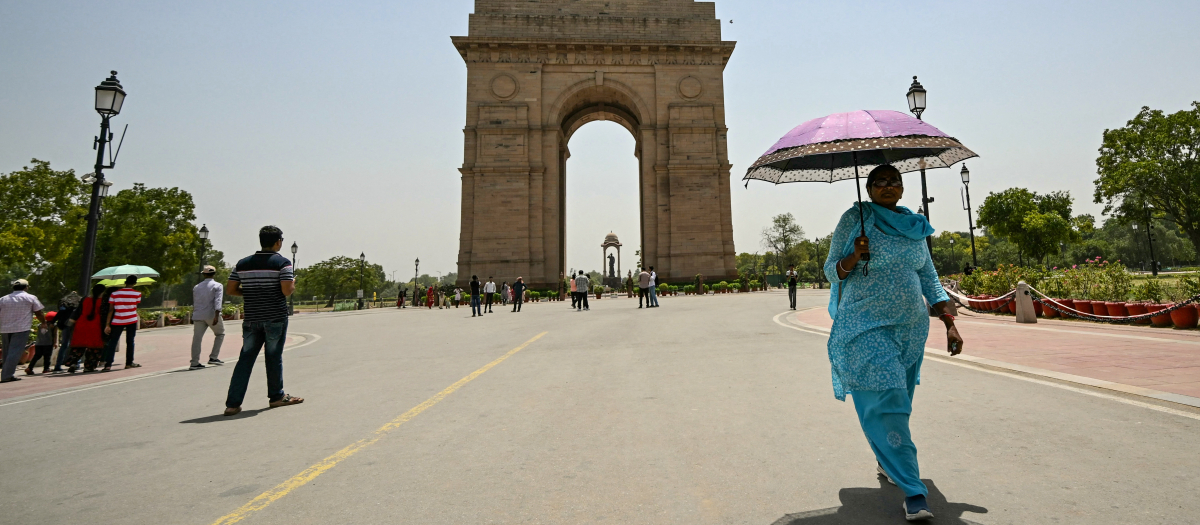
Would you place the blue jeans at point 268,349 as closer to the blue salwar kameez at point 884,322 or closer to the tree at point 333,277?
the blue salwar kameez at point 884,322

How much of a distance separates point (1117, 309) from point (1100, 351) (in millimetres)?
4661

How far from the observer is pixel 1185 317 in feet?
30.4

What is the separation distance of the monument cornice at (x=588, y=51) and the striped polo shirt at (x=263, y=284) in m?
36.7

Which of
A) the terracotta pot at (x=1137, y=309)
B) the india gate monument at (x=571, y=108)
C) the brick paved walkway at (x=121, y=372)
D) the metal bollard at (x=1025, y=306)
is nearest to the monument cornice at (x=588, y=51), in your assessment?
the india gate monument at (x=571, y=108)

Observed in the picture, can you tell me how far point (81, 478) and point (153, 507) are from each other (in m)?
1.01

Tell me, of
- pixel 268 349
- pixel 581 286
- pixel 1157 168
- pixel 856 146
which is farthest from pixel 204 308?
pixel 1157 168

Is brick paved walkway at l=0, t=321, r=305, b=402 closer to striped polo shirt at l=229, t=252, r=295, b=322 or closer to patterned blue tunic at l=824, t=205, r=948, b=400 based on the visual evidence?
striped polo shirt at l=229, t=252, r=295, b=322

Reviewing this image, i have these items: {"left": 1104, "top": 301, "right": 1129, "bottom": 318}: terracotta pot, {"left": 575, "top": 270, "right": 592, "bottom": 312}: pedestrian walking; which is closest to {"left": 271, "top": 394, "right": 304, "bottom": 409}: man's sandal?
{"left": 1104, "top": 301, "right": 1129, "bottom": 318}: terracotta pot

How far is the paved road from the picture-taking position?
9.12ft

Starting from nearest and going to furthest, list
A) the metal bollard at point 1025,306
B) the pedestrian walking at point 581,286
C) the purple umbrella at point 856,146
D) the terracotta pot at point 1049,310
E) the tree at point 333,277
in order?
the purple umbrella at point 856,146 < the metal bollard at point 1025,306 < the terracotta pot at point 1049,310 < the pedestrian walking at point 581,286 < the tree at point 333,277

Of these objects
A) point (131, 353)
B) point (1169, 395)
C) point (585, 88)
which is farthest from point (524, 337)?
point (585, 88)

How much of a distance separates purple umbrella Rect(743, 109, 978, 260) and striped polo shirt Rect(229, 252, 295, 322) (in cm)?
446

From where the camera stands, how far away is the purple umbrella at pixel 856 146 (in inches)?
138

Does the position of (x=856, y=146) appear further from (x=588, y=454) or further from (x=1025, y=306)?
(x=1025, y=306)
